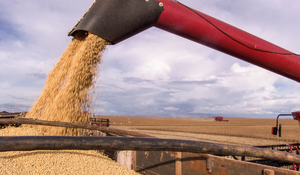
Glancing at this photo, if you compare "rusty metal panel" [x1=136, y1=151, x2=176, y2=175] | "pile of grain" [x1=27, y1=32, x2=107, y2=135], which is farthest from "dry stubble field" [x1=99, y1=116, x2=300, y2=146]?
"pile of grain" [x1=27, y1=32, x2=107, y2=135]

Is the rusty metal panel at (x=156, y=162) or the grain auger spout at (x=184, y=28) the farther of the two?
the rusty metal panel at (x=156, y=162)

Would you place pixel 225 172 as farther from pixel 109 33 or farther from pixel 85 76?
pixel 85 76

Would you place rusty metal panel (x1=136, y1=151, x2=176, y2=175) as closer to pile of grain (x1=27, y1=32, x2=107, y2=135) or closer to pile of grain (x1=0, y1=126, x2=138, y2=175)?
pile of grain (x1=0, y1=126, x2=138, y2=175)

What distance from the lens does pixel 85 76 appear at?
3.58 m

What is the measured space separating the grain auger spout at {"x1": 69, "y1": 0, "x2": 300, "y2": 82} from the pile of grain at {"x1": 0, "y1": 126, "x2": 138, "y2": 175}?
185cm

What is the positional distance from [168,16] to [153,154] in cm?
197

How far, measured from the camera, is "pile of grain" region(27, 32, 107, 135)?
343 cm

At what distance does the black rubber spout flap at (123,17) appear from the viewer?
7.91ft

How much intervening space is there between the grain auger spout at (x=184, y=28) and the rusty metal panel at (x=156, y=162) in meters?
1.60

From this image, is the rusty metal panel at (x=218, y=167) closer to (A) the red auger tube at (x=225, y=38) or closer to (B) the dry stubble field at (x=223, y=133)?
(A) the red auger tube at (x=225, y=38)

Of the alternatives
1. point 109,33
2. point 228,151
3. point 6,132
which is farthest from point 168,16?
point 6,132

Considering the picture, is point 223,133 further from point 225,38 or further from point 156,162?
point 225,38

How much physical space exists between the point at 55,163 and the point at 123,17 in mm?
2202

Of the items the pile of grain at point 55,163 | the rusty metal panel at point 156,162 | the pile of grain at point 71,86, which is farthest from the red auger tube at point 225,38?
the pile of grain at point 55,163
